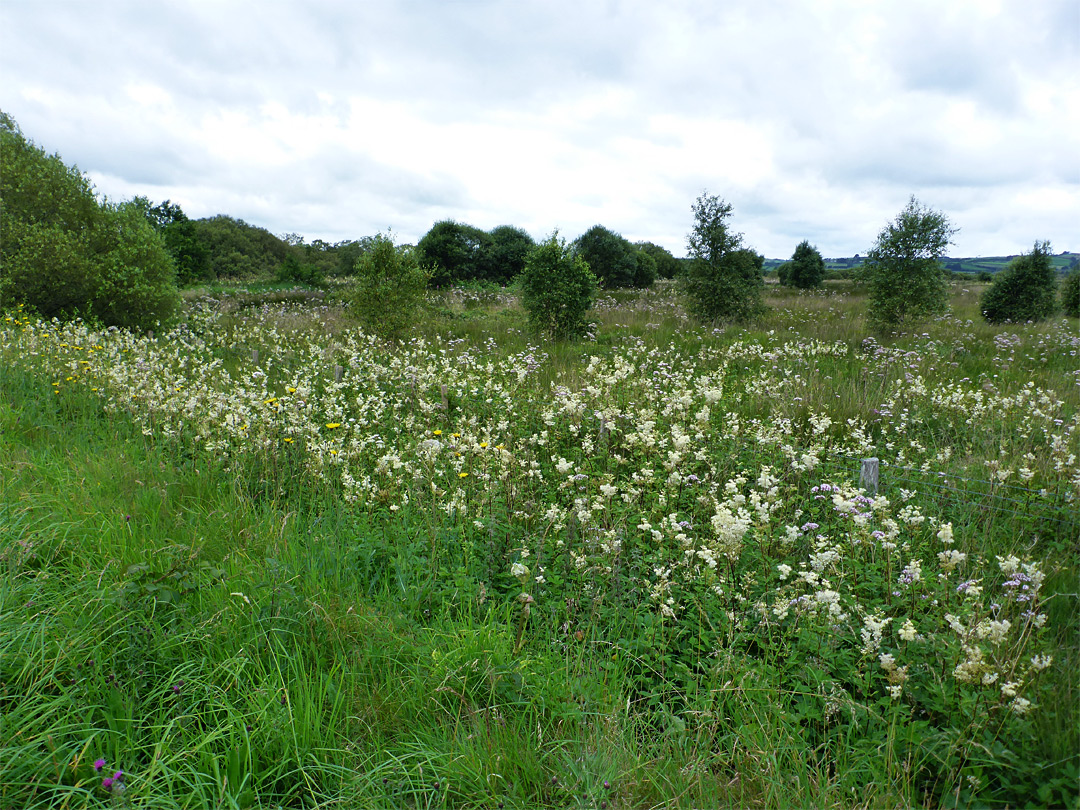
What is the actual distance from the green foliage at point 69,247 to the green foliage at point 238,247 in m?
49.0

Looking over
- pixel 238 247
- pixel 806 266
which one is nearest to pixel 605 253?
pixel 806 266

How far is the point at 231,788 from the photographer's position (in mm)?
1985

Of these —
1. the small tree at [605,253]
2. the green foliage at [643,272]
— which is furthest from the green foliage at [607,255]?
the green foliage at [643,272]

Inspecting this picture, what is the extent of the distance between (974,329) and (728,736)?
17.7m

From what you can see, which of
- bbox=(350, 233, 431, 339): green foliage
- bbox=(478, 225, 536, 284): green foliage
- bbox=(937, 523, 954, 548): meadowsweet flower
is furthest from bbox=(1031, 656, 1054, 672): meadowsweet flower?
bbox=(478, 225, 536, 284): green foliage

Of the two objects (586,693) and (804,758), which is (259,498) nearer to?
(586,693)

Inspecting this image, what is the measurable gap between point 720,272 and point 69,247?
17.2 metres

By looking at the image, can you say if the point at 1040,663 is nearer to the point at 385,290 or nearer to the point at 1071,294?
the point at 385,290

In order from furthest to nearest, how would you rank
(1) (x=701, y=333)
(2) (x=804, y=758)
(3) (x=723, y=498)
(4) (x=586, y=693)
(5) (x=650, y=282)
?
1. (5) (x=650, y=282)
2. (1) (x=701, y=333)
3. (3) (x=723, y=498)
4. (4) (x=586, y=693)
5. (2) (x=804, y=758)

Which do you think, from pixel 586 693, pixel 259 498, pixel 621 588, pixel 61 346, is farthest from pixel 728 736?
pixel 61 346

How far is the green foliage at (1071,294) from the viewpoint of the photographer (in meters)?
21.8

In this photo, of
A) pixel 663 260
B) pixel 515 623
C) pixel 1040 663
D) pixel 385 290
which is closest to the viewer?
pixel 1040 663

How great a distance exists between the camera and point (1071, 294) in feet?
72.1

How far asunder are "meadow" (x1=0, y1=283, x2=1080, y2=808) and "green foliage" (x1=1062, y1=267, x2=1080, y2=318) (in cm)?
2244
